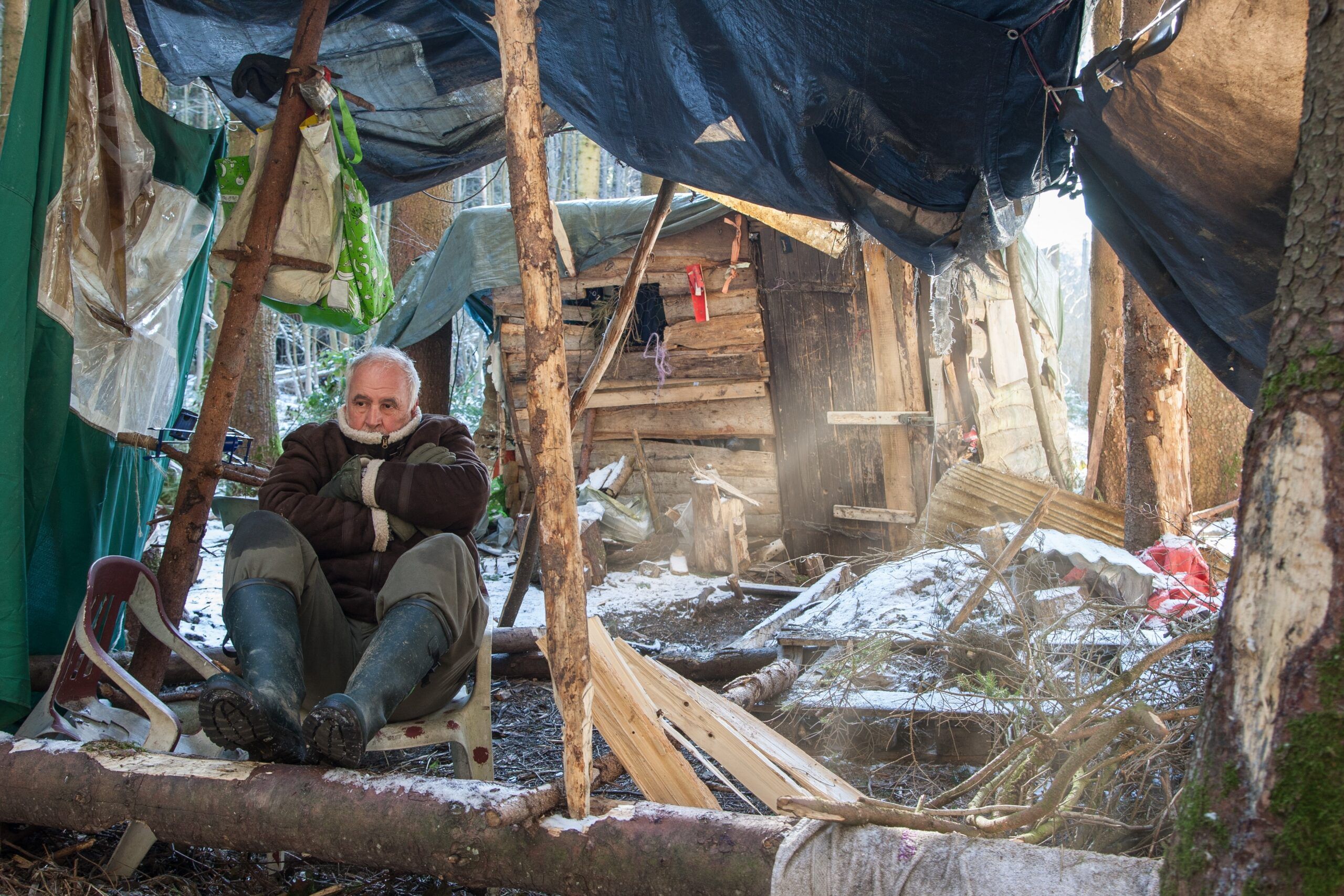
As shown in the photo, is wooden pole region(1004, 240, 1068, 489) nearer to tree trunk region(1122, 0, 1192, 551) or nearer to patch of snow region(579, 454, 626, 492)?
tree trunk region(1122, 0, 1192, 551)

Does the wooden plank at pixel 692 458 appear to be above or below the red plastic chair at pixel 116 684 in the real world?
above

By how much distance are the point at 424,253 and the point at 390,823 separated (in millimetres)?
7254

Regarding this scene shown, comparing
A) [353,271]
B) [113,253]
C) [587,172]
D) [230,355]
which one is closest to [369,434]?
[230,355]

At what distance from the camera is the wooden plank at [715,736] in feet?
8.18

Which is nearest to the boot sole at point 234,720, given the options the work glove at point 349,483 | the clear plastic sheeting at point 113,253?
the work glove at point 349,483

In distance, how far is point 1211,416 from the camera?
792 centimetres

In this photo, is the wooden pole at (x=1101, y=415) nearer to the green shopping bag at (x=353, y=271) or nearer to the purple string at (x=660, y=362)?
the purple string at (x=660, y=362)

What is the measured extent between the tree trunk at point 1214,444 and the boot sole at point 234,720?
26.2ft

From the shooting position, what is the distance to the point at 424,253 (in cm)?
860

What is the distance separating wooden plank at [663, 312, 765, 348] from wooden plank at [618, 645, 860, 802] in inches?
192

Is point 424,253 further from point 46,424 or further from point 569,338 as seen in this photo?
point 46,424

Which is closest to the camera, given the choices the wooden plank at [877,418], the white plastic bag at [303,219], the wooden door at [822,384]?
the white plastic bag at [303,219]

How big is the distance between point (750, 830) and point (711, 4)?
104 inches

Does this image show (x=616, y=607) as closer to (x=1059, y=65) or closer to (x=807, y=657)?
(x=807, y=657)
